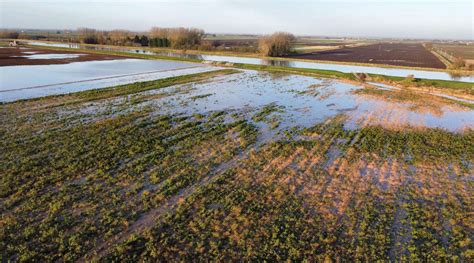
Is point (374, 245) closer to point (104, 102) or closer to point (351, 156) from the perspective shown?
point (351, 156)

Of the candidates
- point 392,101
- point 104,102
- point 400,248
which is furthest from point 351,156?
point 104,102

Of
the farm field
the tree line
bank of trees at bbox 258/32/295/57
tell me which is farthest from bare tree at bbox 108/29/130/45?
the farm field

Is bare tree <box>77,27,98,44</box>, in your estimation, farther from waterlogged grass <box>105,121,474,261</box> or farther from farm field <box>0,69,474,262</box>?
waterlogged grass <box>105,121,474,261</box>

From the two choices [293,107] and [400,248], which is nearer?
[400,248]

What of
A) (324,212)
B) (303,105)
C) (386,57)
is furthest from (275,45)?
(324,212)

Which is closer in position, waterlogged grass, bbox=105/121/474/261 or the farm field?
waterlogged grass, bbox=105/121/474/261

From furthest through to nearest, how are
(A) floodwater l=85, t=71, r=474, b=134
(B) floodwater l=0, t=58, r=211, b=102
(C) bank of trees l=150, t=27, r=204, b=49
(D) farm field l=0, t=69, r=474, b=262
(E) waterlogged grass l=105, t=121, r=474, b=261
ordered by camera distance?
(C) bank of trees l=150, t=27, r=204, b=49
(B) floodwater l=0, t=58, r=211, b=102
(A) floodwater l=85, t=71, r=474, b=134
(D) farm field l=0, t=69, r=474, b=262
(E) waterlogged grass l=105, t=121, r=474, b=261

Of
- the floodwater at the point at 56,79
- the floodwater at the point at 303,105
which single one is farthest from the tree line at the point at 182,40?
the floodwater at the point at 303,105
